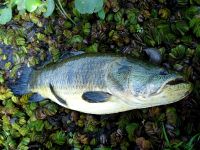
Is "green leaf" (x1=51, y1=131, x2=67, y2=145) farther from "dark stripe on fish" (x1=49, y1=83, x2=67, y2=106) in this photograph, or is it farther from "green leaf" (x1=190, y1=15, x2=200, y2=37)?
"green leaf" (x1=190, y1=15, x2=200, y2=37)

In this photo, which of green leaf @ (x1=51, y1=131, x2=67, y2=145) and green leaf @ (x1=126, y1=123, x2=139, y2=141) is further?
green leaf @ (x1=51, y1=131, x2=67, y2=145)

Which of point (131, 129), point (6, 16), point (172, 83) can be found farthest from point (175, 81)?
point (6, 16)

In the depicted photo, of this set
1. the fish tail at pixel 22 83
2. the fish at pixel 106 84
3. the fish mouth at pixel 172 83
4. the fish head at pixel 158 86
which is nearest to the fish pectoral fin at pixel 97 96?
the fish at pixel 106 84

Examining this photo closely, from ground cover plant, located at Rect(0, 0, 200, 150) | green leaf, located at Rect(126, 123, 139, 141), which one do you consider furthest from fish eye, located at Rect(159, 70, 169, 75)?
green leaf, located at Rect(126, 123, 139, 141)

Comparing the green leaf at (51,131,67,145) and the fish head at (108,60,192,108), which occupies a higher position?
the fish head at (108,60,192,108)

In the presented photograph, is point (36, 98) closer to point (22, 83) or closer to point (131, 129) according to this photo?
point (22, 83)

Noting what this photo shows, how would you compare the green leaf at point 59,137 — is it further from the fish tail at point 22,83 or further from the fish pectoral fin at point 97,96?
the fish pectoral fin at point 97,96

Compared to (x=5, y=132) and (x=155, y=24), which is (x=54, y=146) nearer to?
(x=5, y=132)
